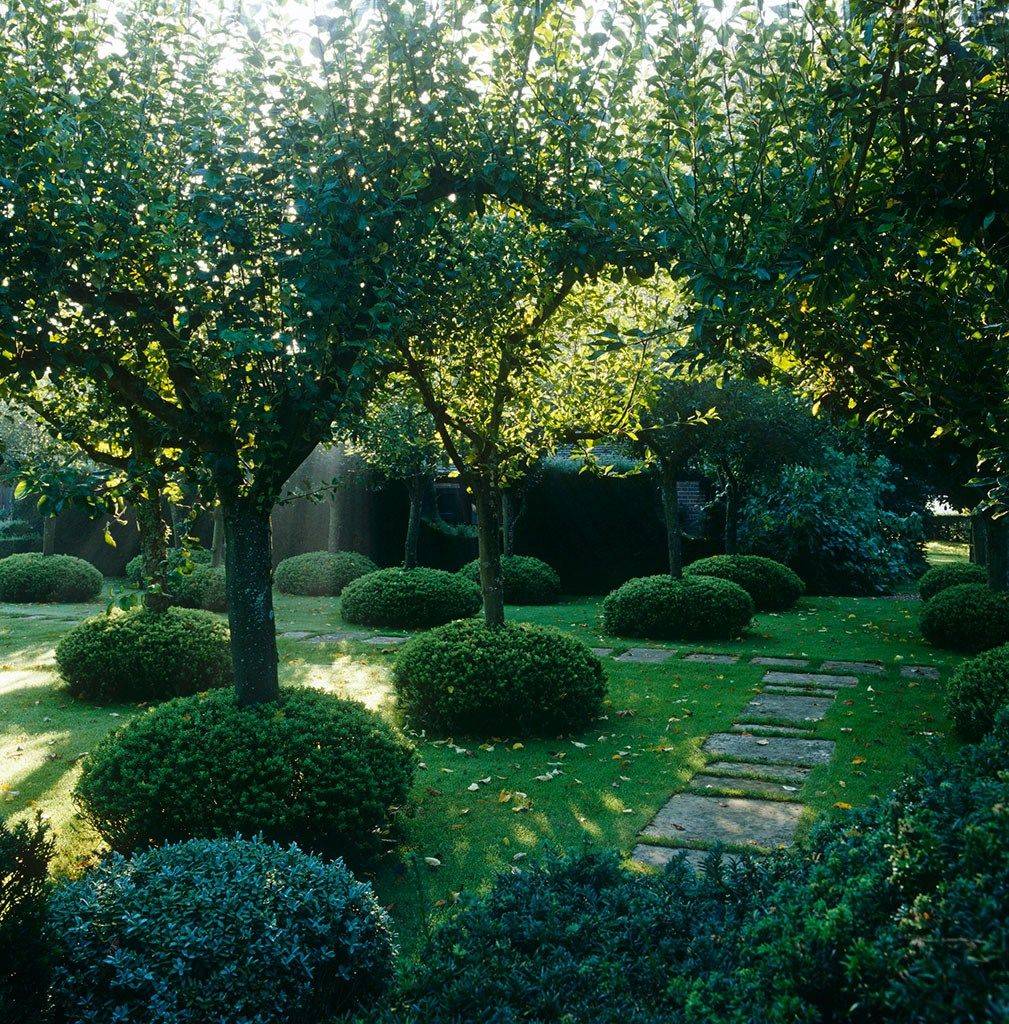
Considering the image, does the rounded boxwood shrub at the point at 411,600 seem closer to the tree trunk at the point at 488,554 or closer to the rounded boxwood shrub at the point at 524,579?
the rounded boxwood shrub at the point at 524,579

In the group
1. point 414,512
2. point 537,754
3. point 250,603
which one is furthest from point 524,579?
point 250,603

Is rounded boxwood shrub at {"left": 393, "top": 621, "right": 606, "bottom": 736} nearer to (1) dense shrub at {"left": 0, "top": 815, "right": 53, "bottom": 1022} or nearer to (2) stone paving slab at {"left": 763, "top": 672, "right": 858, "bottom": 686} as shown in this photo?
(2) stone paving slab at {"left": 763, "top": 672, "right": 858, "bottom": 686}

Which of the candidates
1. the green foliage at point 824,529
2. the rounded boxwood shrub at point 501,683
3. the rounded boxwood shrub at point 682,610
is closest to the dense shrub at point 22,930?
the rounded boxwood shrub at point 501,683

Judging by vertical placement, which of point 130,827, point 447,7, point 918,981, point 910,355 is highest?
point 447,7

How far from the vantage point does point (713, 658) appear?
11.9 meters

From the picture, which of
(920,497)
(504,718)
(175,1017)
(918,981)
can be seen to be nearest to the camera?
(918,981)

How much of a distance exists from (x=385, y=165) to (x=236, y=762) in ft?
11.9

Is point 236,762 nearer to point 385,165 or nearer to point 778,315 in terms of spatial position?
point 385,165

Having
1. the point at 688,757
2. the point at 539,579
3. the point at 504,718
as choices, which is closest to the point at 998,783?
the point at 688,757

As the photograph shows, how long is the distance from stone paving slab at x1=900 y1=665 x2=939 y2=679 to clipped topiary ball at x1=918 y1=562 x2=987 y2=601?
16.2ft

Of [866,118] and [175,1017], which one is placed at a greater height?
[866,118]

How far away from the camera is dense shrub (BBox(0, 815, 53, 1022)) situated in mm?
2715

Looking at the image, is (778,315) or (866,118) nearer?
(866,118)

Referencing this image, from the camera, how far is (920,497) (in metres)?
23.9
